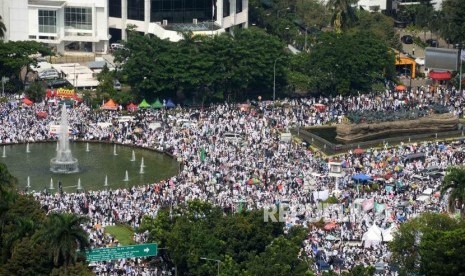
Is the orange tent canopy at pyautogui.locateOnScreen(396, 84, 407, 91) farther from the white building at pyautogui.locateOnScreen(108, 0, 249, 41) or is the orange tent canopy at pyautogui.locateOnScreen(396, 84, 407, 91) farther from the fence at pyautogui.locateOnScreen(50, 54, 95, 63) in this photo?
the fence at pyautogui.locateOnScreen(50, 54, 95, 63)

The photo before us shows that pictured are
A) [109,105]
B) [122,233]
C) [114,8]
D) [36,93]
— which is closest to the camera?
[122,233]


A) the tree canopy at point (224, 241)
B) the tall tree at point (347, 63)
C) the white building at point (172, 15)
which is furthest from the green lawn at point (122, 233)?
the white building at point (172, 15)

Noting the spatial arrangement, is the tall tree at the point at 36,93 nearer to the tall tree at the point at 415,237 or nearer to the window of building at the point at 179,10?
the window of building at the point at 179,10

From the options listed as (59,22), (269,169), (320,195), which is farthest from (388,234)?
(59,22)

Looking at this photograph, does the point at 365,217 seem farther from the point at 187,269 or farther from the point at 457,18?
the point at 457,18

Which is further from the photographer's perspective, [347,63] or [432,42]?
[432,42]

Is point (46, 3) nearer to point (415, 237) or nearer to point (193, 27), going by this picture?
point (193, 27)

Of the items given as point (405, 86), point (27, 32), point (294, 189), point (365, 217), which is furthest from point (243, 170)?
point (27, 32)
